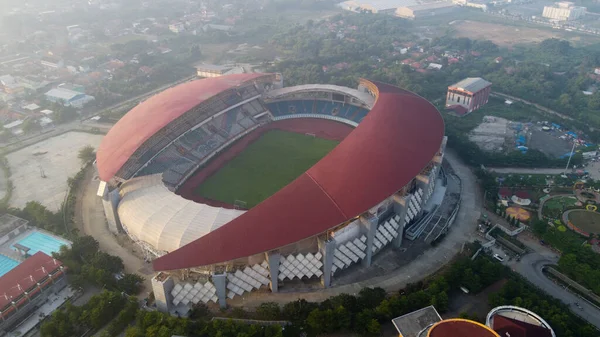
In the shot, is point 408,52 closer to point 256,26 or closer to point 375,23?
point 375,23

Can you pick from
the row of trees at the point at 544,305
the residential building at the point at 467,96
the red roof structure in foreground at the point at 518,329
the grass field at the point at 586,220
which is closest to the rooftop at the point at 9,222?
the red roof structure in foreground at the point at 518,329

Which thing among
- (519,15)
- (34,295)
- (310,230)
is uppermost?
(310,230)

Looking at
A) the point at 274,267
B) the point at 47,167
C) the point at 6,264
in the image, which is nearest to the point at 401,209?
the point at 274,267

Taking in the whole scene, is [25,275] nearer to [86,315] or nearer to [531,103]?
[86,315]

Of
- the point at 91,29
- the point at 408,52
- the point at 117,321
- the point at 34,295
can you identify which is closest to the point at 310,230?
the point at 117,321

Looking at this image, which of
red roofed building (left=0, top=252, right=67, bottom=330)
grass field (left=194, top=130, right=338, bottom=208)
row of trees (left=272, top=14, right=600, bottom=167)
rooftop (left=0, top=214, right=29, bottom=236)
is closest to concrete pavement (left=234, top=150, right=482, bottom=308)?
row of trees (left=272, top=14, right=600, bottom=167)

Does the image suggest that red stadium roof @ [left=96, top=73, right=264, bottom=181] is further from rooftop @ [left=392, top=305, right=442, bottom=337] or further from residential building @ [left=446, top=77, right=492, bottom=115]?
residential building @ [left=446, top=77, right=492, bottom=115]
